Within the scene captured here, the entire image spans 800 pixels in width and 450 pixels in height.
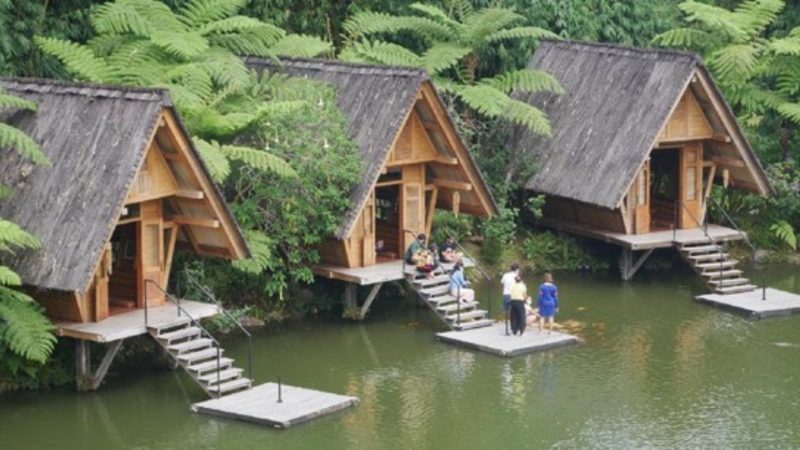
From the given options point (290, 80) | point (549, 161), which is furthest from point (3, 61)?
point (549, 161)

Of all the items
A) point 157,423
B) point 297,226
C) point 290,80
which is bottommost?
point 157,423

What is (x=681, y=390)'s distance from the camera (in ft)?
123

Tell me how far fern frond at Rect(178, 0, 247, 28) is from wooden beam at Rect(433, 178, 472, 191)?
236 inches

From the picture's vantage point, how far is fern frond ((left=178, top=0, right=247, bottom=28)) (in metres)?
45.8

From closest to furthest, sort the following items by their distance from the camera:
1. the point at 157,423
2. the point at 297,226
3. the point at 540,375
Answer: the point at 157,423, the point at 540,375, the point at 297,226

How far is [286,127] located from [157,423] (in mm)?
8610

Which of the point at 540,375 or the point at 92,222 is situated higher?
the point at 92,222

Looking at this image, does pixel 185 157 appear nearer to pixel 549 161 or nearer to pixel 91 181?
pixel 91 181

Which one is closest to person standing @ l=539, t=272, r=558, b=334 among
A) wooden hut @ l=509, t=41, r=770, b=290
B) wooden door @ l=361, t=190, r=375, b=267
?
wooden door @ l=361, t=190, r=375, b=267

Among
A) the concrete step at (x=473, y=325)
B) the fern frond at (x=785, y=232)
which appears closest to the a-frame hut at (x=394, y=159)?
the concrete step at (x=473, y=325)

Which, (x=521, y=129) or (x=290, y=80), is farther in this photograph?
(x=521, y=129)

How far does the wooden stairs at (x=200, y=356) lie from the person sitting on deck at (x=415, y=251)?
6.26 meters

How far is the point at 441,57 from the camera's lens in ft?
160

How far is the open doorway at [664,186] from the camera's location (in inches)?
1901
